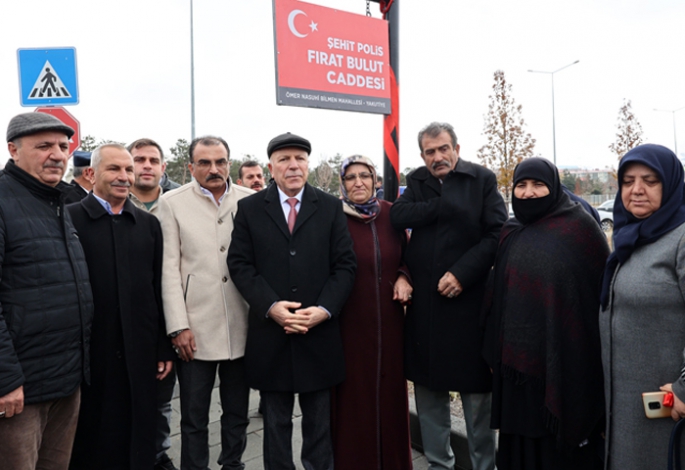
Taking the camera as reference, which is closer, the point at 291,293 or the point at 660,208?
the point at 660,208

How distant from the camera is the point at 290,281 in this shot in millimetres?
2852

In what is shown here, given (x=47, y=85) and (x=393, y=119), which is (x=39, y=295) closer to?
(x=393, y=119)

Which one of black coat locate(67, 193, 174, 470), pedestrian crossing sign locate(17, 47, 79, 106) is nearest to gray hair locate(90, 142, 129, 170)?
black coat locate(67, 193, 174, 470)

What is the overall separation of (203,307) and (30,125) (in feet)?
4.42

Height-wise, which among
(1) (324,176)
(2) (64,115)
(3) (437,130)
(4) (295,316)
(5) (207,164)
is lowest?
(4) (295,316)

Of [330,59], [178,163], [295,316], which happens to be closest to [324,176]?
[178,163]

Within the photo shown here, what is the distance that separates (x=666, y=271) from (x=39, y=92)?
6.09 m

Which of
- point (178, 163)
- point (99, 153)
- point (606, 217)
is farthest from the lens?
point (178, 163)

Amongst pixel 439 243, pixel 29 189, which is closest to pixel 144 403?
pixel 29 189

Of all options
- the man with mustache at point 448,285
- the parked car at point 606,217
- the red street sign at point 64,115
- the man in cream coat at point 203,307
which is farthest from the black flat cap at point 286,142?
the parked car at point 606,217

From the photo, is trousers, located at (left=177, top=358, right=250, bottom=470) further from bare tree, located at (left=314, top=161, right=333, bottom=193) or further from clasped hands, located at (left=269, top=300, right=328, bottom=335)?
bare tree, located at (left=314, top=161, right=333, bottom=193)

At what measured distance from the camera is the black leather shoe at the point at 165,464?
344 centimetres

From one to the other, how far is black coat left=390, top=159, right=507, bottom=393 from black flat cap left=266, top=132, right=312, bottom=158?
0.71m

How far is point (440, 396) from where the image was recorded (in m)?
3.08
